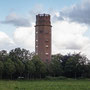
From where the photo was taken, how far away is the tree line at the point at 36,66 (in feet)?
237

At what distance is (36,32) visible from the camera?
313 feet

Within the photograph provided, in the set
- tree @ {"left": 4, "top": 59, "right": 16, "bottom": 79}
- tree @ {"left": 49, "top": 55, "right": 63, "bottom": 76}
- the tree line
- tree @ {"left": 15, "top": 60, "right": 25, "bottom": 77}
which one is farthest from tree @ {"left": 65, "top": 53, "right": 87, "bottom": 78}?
tree @ {"left": 4, "top": 59, "right": 16, "bottom": 79}

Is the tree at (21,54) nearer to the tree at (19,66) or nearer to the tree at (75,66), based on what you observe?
the tree at (19,66)

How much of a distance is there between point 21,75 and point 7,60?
32.5 ft

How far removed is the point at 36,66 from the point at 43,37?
1819 centimetres

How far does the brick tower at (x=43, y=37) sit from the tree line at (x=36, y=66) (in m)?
4.45

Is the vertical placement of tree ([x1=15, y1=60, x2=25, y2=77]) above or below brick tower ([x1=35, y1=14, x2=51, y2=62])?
below

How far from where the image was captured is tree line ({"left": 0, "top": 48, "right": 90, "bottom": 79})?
237 feet

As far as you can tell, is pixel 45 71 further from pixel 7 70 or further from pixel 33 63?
pixel 7 70

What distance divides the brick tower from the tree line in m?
4.45

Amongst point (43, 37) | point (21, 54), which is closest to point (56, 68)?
point (21, 54)

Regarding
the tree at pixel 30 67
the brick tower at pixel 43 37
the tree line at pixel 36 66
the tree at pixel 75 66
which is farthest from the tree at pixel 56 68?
the brick tower at pixel 43 37
